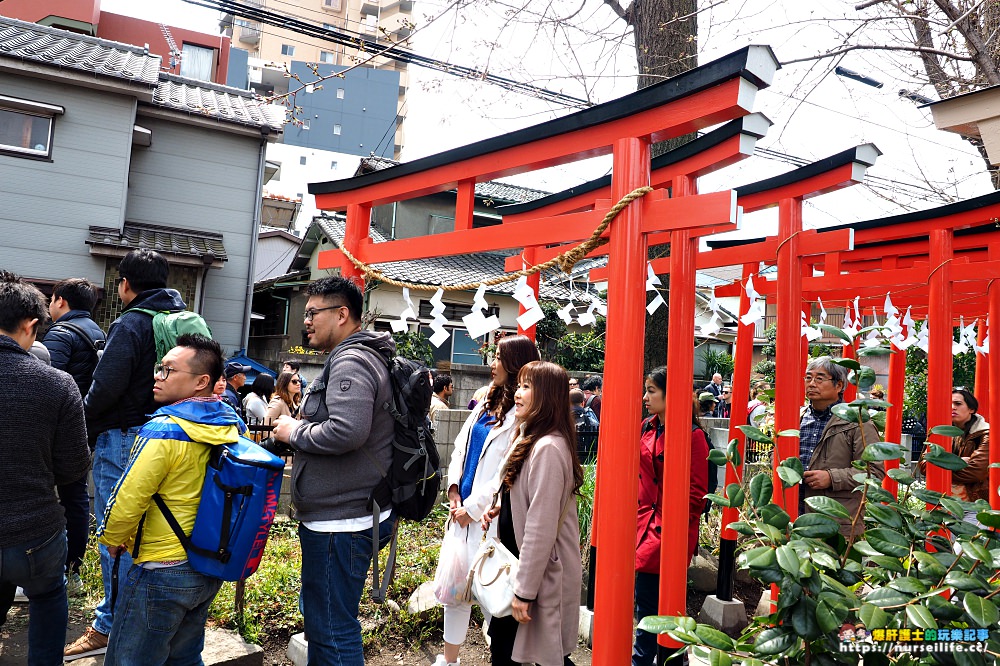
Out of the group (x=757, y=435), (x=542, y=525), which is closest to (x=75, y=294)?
(x=542, y=525)

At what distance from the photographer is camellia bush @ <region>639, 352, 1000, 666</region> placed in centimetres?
173

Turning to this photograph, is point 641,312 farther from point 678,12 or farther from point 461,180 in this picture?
point 678,12

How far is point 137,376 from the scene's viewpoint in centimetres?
384

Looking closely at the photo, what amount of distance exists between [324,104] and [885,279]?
40.6 meters

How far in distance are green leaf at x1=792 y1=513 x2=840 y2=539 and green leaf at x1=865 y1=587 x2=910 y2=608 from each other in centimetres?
20

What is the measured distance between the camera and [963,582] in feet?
5.70

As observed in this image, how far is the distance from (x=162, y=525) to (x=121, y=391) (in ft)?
4.37

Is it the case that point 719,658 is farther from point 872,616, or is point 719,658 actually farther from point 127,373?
point 127,373

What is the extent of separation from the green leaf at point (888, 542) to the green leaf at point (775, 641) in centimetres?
36

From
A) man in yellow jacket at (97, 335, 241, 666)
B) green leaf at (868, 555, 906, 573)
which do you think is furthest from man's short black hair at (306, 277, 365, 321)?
green leaf at (868, 555, 906, 573)

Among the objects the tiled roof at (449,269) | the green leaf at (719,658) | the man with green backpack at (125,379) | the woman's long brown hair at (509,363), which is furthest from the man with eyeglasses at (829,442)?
the tiled roof at (449,269)

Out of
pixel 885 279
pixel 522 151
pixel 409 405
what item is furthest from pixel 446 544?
pixel 885 279

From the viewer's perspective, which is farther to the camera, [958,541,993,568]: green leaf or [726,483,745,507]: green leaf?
[726,483,745,507]: green leaf

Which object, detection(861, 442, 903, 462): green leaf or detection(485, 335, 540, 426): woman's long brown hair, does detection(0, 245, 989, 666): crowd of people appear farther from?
detection(861, 442, 903, 462): green leaf
